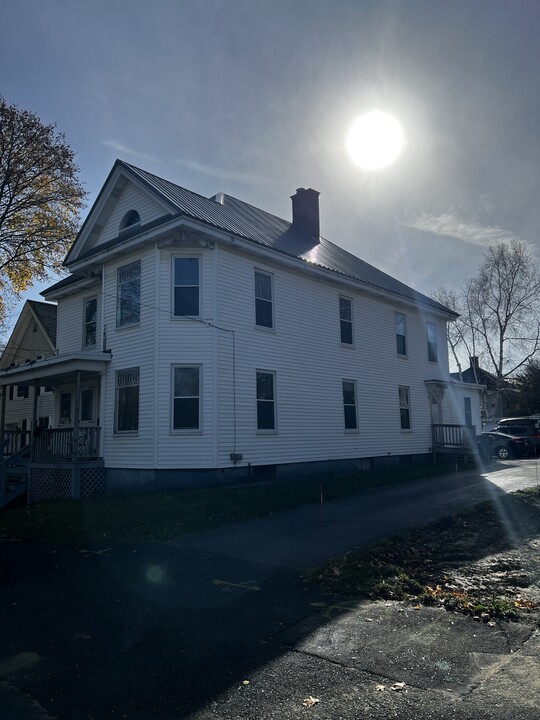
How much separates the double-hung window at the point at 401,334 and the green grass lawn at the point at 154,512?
8.48 meters

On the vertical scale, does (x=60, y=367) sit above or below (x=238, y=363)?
above

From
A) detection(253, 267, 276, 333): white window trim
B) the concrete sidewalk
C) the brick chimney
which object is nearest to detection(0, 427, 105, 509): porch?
detection(253, 267, 276, 333): white window trim

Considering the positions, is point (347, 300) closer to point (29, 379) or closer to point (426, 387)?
point (426, 387)

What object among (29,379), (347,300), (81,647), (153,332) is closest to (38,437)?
(29,379)

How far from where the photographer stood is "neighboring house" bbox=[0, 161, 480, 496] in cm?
1532

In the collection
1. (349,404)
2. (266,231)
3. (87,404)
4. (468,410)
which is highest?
(266,231)

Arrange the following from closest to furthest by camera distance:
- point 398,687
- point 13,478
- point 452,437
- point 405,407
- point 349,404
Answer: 1. point 398,687
2. point 13,478
3. point 349,404
4. point 405,407
5. point 452,437

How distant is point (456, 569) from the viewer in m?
7.68

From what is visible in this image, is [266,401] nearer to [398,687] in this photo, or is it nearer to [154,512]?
[154,512]

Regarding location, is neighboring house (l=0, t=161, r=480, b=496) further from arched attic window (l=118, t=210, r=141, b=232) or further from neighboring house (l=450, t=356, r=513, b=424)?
neighboring house (l=450, t=356, r=513, b=424)

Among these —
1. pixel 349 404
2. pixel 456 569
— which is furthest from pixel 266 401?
pixel 456 569

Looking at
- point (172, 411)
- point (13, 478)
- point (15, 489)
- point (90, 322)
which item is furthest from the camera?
point (90, 322)

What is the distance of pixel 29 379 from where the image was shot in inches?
714

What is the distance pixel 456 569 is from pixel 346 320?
13.7 m
